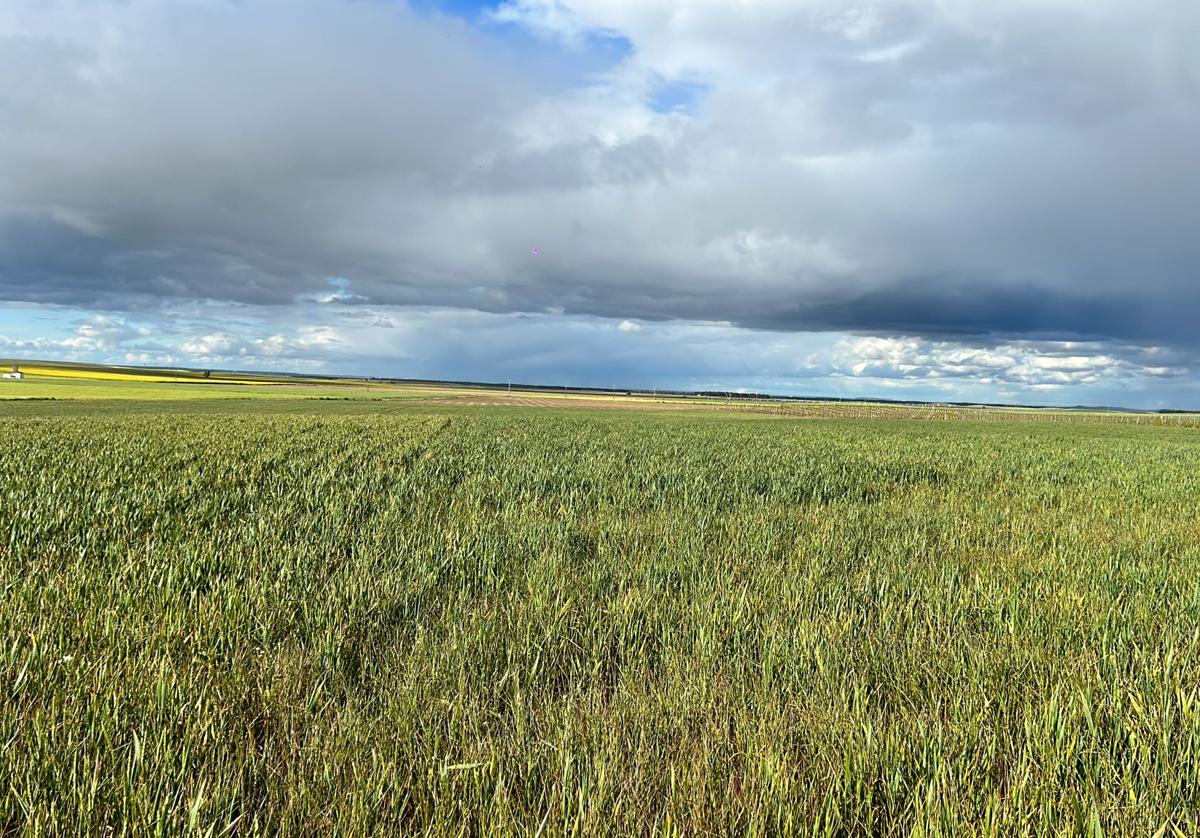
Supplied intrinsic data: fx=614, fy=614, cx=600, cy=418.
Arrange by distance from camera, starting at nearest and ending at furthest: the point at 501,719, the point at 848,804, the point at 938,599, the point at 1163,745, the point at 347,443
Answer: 1. the point at 848,804
2. the point at 1163,745
3. the point at 501,719
4. the point at 938,599
5. the point at 347,443

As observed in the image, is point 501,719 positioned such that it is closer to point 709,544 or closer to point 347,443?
point 709,544

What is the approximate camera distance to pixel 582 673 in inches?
160

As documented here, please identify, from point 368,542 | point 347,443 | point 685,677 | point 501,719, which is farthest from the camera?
point 347,443

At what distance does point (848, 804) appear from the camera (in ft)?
8.79

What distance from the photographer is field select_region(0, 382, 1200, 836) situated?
8.57ft

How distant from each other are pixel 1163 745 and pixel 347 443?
20132 millimetres

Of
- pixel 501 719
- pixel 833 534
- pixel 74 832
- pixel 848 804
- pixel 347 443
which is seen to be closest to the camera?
pixel 74 832

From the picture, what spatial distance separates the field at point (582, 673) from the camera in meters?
2.61

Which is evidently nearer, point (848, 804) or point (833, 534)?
point (848, 804)

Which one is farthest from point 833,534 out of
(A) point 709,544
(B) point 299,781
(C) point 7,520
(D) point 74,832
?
(C) point 7,520

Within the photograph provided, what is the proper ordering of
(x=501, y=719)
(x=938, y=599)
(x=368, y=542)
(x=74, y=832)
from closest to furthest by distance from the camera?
(x=74, y=832)
(x=501, y=719)
(x=938, y=599)
(x=368, y=542)

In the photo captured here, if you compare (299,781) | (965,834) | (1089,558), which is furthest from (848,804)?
(1089,558)

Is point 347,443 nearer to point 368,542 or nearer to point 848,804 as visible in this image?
point 368,542

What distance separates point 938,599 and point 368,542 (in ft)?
19.8
